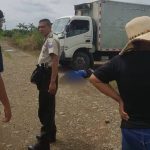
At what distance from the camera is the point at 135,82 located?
3.28 meters

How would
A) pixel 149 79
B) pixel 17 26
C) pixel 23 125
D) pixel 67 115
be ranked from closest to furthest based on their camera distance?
1. pixel 149 79
2. pixel 23 125
3. pixel 67 115
4. pixel 17 26

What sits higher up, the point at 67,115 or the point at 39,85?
the point at 39,85

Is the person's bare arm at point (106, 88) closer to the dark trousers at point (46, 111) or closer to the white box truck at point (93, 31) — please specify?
the dark trousers at point (46, 111)

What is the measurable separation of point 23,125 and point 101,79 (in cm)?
452

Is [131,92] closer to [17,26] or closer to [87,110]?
[87,110]

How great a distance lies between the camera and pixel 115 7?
1817 centimetres

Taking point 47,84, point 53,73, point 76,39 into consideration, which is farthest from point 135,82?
point 76,39

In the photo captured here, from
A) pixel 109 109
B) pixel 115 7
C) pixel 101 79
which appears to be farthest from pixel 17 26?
pixel 101 79

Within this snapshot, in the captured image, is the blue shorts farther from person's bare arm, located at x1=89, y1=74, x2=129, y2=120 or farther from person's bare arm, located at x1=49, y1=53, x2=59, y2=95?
person's bare arm, located at x1=49, y1=53, x2=59, y2=95

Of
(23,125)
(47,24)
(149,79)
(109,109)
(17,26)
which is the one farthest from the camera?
Result: (17,26)

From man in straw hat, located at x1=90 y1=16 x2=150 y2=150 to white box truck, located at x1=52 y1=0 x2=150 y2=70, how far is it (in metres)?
13.4

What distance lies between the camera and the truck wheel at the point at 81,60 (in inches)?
683

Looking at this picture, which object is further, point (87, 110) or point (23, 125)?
point (87, 110)

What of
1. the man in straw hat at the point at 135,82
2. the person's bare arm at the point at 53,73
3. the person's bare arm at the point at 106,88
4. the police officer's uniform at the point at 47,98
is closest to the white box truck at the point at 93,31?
the police officer's uniform at the point at 47,98
